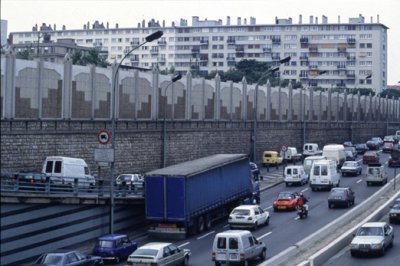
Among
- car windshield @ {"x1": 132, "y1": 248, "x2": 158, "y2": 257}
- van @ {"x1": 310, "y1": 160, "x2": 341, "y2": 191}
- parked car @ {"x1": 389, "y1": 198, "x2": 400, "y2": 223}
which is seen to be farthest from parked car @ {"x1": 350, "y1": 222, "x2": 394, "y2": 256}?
van @ {"x1": 310, "y1": 160, "x2": 341, "y2": 191}

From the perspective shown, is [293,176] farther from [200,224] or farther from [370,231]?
[370,231]

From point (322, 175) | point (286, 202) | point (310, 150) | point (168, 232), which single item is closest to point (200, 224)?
point (168, 232)

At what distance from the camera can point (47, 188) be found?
37.3 metres

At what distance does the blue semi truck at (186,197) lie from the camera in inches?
1644

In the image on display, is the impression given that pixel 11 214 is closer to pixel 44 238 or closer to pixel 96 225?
pixel 44 238

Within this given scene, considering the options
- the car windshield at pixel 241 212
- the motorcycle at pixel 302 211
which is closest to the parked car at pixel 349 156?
the motorcycle at pixel 302 211

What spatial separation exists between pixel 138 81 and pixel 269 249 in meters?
25.4

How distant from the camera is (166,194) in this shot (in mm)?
41969

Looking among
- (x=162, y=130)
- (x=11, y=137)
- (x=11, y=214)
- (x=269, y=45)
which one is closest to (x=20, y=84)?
(x=11, y=137)

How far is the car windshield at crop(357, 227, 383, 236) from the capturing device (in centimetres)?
3844

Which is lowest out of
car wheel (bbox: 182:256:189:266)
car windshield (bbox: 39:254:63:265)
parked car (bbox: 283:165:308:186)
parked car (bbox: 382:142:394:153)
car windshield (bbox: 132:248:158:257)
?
car wheel (bbox: 182:256:189:266)

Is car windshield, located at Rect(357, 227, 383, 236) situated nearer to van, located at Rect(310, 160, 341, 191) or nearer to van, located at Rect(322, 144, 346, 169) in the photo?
van, located at Rect(310, 160, 341, 191)

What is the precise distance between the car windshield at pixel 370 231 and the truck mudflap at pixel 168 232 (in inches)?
402

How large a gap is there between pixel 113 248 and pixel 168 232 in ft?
22.1
